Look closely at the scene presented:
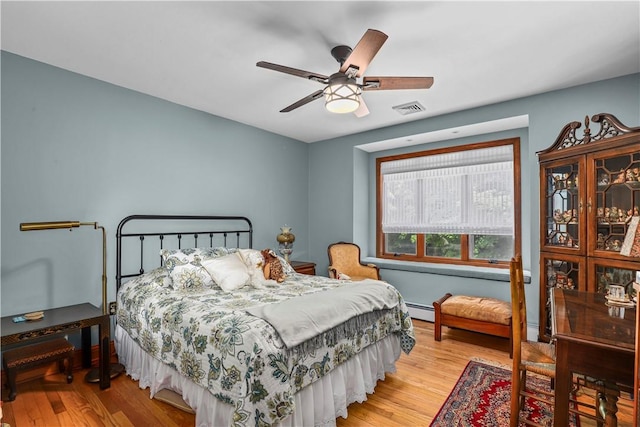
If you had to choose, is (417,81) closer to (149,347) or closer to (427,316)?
(149,347)

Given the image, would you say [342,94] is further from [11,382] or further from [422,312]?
[422,312]

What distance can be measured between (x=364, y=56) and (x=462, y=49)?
1.02 meters

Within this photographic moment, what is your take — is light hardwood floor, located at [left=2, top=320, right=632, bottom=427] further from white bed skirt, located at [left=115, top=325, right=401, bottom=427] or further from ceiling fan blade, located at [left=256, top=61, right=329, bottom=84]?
ceiling fan blade, located at [left=256, top=61, right=329, bottom=84]

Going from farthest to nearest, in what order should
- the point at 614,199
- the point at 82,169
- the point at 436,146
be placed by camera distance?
the point at 436,146 → the point at 82,169 → the point at 614,199

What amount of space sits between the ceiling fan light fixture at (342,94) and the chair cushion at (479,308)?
2554 millimetres

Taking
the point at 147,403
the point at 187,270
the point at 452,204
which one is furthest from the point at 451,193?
the point at 147,403

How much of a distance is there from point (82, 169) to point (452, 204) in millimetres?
4287

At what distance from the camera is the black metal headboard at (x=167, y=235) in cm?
314

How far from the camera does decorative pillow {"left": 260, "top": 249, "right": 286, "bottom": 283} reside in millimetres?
3137

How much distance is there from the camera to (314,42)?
2.33 metres

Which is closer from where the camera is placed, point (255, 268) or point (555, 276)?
point (555, 276)

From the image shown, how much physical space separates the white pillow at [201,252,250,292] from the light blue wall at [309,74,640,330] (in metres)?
2.23

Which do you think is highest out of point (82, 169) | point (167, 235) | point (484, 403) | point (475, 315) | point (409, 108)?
point (409, 108)

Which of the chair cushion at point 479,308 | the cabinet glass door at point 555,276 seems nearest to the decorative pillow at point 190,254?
the chair cushion at point 479,308
